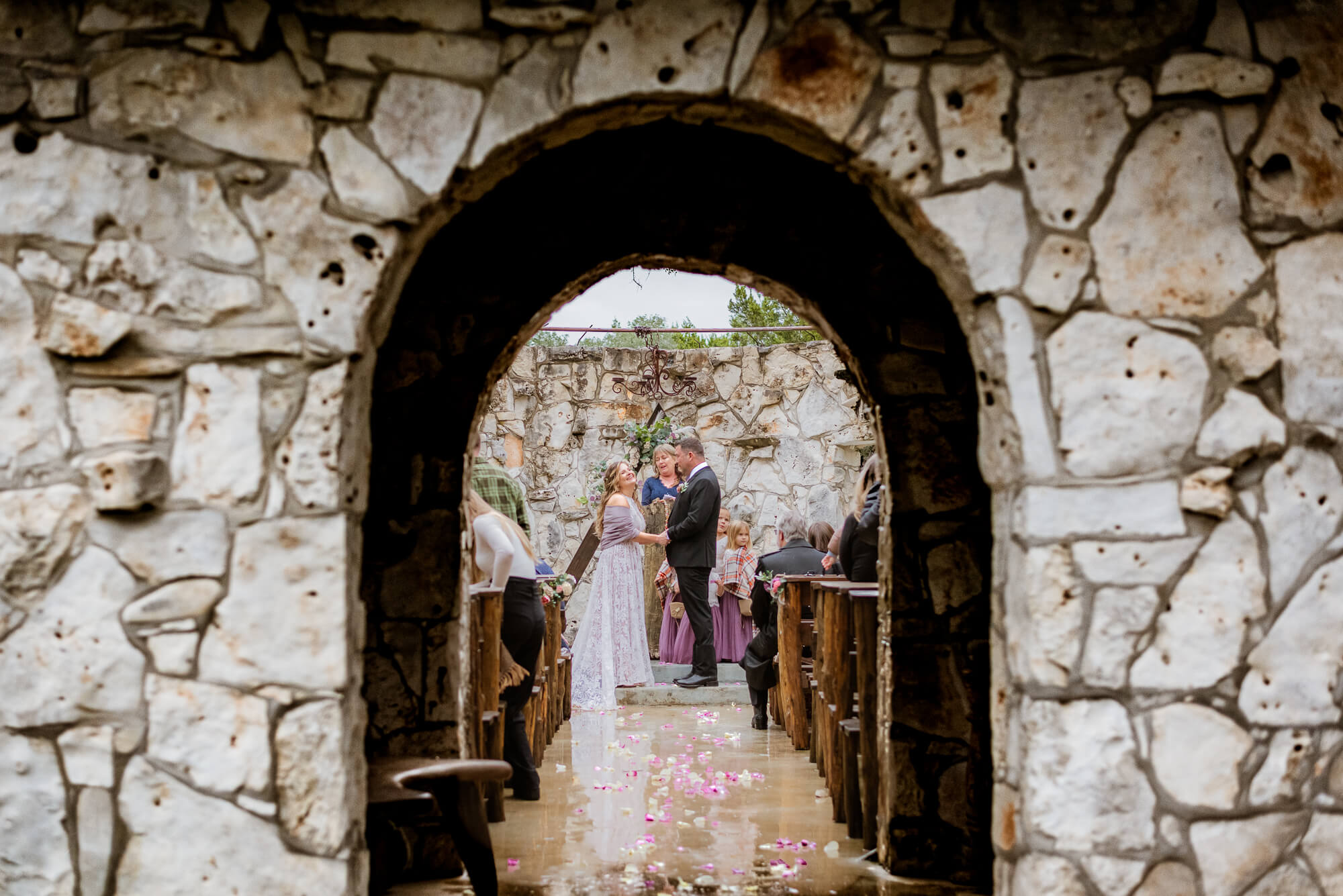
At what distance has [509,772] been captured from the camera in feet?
12.0

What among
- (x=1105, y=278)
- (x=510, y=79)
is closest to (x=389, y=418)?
(x=510, y=79)

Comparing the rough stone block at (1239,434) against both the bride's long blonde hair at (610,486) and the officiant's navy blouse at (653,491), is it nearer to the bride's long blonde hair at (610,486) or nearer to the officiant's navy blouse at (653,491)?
the bride's long blonde hair at (610,486)

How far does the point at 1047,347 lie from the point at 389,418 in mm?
2725

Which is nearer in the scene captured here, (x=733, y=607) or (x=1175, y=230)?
(x=1175, y=230)

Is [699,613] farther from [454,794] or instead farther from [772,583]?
[454,794]

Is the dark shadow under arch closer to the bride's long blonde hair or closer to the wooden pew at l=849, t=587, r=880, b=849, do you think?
the wooden pew at l=849, t=587, r=880, b=849

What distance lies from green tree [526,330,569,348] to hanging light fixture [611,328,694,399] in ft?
2.69

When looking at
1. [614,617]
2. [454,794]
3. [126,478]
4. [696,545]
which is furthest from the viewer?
[614,617]

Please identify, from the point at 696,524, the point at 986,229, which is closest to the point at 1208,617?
the point at 986,229

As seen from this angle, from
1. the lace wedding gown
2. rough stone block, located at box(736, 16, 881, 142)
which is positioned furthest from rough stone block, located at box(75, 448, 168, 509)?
the lace wedding gown

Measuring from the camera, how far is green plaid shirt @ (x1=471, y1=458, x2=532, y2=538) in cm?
554

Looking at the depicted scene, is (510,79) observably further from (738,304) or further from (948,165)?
(738,304)

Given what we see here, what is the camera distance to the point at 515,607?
5.54m

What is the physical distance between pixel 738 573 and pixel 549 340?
367 centimetres
